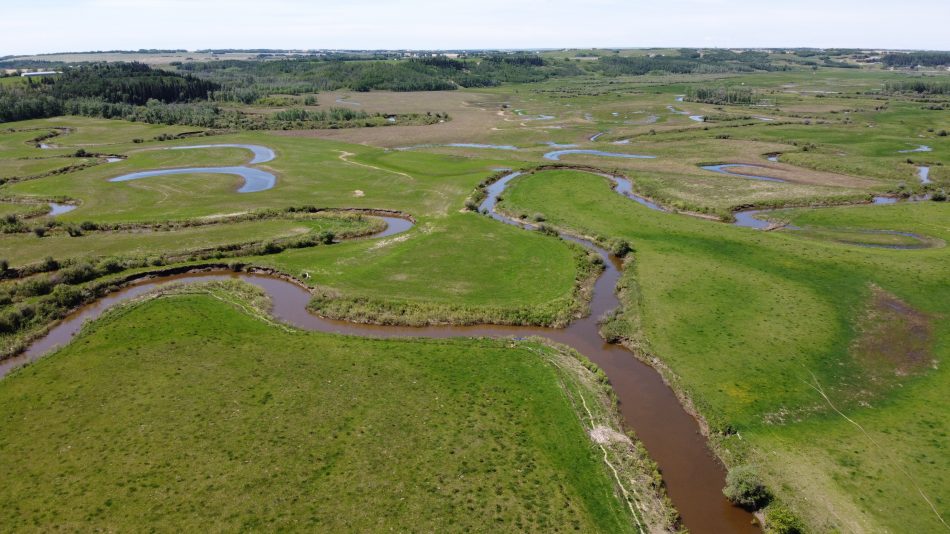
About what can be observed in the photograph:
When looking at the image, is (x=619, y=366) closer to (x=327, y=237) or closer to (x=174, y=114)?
(x=327, y=237)

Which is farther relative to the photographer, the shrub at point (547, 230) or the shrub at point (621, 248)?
the shrub at point (547, 230)

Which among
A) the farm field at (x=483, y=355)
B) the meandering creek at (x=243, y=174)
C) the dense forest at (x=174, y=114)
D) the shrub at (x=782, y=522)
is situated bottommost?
the shrub at (x=782, y=522)

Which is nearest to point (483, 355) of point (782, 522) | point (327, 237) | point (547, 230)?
point (782, 522)

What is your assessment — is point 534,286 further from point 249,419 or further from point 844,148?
point 844,148

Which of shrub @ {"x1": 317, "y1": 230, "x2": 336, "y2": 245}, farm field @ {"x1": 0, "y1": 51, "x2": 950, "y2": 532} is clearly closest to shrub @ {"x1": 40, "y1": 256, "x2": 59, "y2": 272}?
farm field @ {"x1": 0, "y1": 51, "x2": 950, "y2": 532}

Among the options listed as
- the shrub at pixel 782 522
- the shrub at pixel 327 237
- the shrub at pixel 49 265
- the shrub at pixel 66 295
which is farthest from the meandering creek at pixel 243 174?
the shrub at pixel 782 522

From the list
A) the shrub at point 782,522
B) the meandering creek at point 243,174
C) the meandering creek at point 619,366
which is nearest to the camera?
the shrub at point 782,522

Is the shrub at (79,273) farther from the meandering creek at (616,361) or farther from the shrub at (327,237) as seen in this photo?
the shrub at (327,237)

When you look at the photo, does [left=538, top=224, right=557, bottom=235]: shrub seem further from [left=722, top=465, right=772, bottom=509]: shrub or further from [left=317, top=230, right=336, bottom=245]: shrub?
[left=722, top=465, right=772, bottom=509]: shrub

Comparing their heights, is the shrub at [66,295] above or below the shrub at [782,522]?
above
